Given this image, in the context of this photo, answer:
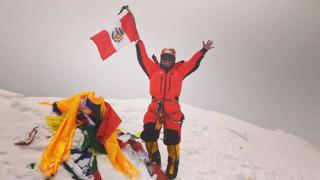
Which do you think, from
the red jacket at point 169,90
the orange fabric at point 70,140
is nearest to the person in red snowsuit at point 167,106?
the red jacket at point 169,90

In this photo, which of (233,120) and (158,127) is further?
(233,120)

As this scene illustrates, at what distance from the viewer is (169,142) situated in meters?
4.87

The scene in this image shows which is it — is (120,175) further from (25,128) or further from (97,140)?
(25,128)

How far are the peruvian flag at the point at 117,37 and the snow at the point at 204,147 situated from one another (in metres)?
1.25

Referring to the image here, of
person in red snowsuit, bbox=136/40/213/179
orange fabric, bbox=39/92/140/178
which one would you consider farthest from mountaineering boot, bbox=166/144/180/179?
orange fabric, bbox=39/92/140/178

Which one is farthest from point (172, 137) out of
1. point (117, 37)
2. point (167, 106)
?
point (117, 37)

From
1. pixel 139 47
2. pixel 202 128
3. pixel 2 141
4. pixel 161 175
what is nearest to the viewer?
pixel 2 141

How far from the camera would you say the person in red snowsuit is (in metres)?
4.84

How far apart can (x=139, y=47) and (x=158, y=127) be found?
1257 mm

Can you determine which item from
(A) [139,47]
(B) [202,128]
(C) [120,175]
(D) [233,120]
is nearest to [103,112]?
(C) [120,175]

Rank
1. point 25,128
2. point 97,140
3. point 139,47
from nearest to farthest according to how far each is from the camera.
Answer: point 25,128 → point 97,140 → point 139,47

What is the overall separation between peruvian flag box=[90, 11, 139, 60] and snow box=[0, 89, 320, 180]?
1249 millimetres

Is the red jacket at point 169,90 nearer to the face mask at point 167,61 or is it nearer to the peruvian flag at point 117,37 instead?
the face mask at point 167,61

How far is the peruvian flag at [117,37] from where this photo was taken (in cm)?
519
